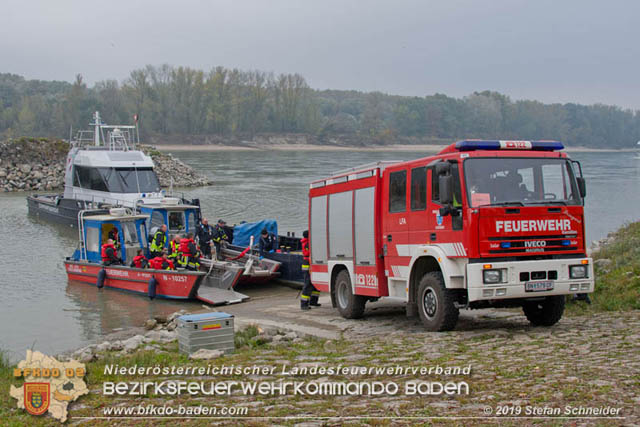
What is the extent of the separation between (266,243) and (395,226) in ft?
37.5

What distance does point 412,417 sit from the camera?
5664mm

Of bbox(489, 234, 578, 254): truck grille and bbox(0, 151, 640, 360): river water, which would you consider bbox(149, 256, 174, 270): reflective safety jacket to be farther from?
bbox(489, 234, 578, 254): truck grille

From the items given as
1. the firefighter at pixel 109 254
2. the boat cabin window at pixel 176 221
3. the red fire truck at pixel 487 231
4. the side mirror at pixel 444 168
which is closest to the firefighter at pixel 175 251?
the firefighter at pixel 109 254

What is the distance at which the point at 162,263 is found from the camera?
19.1 m

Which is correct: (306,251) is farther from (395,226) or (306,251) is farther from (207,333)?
(207,333)

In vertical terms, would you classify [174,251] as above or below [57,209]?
below

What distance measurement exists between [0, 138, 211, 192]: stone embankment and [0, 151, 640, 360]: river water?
128 inches

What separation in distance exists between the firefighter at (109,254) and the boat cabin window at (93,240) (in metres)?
0.90

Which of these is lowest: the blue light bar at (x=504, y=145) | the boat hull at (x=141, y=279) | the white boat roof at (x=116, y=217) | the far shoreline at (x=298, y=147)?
the boat hull at (x=141, y=279)

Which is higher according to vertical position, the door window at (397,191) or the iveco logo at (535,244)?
the door window at (397,191)

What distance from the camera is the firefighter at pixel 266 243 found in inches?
848

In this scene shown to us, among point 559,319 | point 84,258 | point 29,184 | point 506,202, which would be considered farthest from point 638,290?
point 29,184

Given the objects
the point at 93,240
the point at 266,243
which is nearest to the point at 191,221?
the point at 266,243
